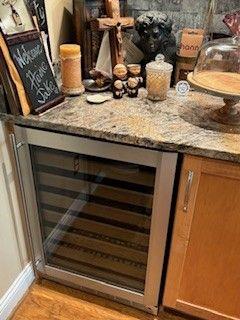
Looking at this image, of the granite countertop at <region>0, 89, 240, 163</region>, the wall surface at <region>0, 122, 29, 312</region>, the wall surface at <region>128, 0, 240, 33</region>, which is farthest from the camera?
the wall surface at <region>128, 0, 240, 33</region>

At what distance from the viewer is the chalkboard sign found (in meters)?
1.05

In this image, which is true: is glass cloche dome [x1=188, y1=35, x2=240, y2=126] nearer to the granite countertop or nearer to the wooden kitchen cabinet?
the granite countertop

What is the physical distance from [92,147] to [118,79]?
1.18 ft

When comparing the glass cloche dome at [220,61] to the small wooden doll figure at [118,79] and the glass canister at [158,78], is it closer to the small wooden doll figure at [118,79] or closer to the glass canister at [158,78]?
the glass canister at [158,78]

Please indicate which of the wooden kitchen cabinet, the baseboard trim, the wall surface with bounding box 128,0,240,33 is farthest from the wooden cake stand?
the baseboard trim

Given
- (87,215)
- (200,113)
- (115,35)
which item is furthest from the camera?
(87,215)

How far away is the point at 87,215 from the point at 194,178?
0.60 m

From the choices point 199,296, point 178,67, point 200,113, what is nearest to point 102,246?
point 199,296

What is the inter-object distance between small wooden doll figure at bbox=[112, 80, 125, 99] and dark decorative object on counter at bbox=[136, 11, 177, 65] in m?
0.22

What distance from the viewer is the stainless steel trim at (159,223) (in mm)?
1029

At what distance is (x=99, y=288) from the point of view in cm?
147

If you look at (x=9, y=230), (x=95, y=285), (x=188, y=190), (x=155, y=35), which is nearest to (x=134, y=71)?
(x=155, y=35)

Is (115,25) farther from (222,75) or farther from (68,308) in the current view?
(68,308)

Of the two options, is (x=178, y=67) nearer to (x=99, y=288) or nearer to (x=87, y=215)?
(x=87, y=215)
